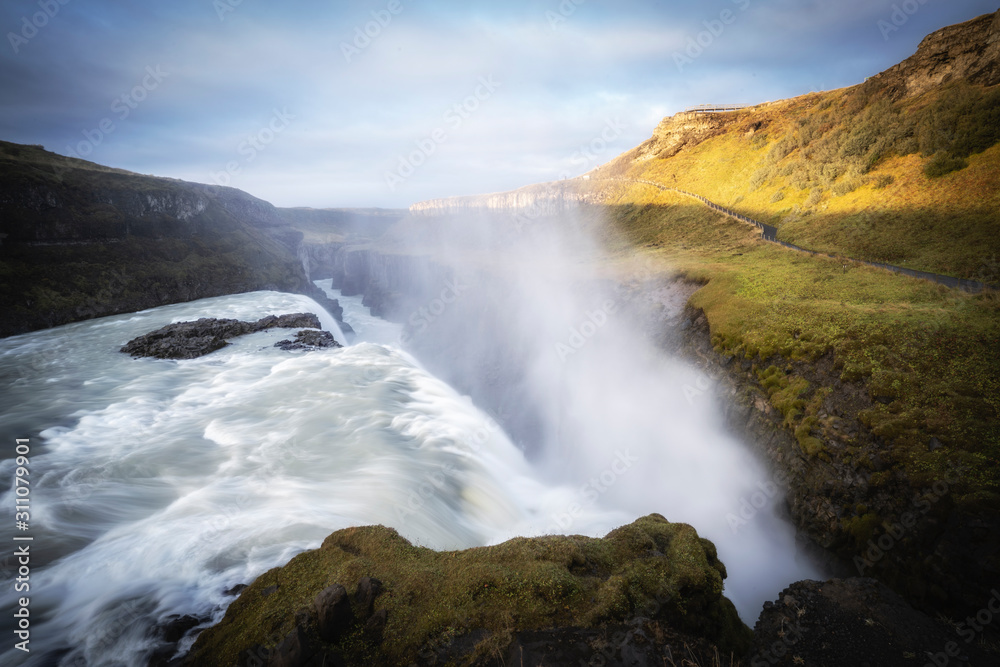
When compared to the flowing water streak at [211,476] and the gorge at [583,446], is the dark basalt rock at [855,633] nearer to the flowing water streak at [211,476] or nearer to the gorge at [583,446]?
the gorge at [583,446]

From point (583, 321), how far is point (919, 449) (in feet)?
92.6

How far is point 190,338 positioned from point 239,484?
29.1 m

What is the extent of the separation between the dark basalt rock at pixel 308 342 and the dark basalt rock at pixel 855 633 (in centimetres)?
3943

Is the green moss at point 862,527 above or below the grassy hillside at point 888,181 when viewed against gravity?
below

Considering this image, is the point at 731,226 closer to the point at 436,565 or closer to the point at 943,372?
the point at 943,372

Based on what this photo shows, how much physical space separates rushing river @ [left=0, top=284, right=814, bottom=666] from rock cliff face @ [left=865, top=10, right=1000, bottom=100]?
48.4 meters

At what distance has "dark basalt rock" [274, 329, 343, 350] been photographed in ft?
125

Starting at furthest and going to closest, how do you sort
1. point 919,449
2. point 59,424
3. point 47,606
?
point 59,424 < point 919,449 < point 47,606

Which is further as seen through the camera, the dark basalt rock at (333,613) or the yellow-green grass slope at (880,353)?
the yellow-green grass slope at (880,353)

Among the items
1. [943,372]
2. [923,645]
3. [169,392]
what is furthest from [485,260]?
[923,645]

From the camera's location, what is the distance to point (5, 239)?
44594 millimetres

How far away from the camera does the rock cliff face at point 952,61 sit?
35.0m

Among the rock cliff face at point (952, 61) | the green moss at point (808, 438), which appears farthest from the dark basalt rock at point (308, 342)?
the rock cliff face at point (952, 61)

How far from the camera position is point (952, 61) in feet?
127
